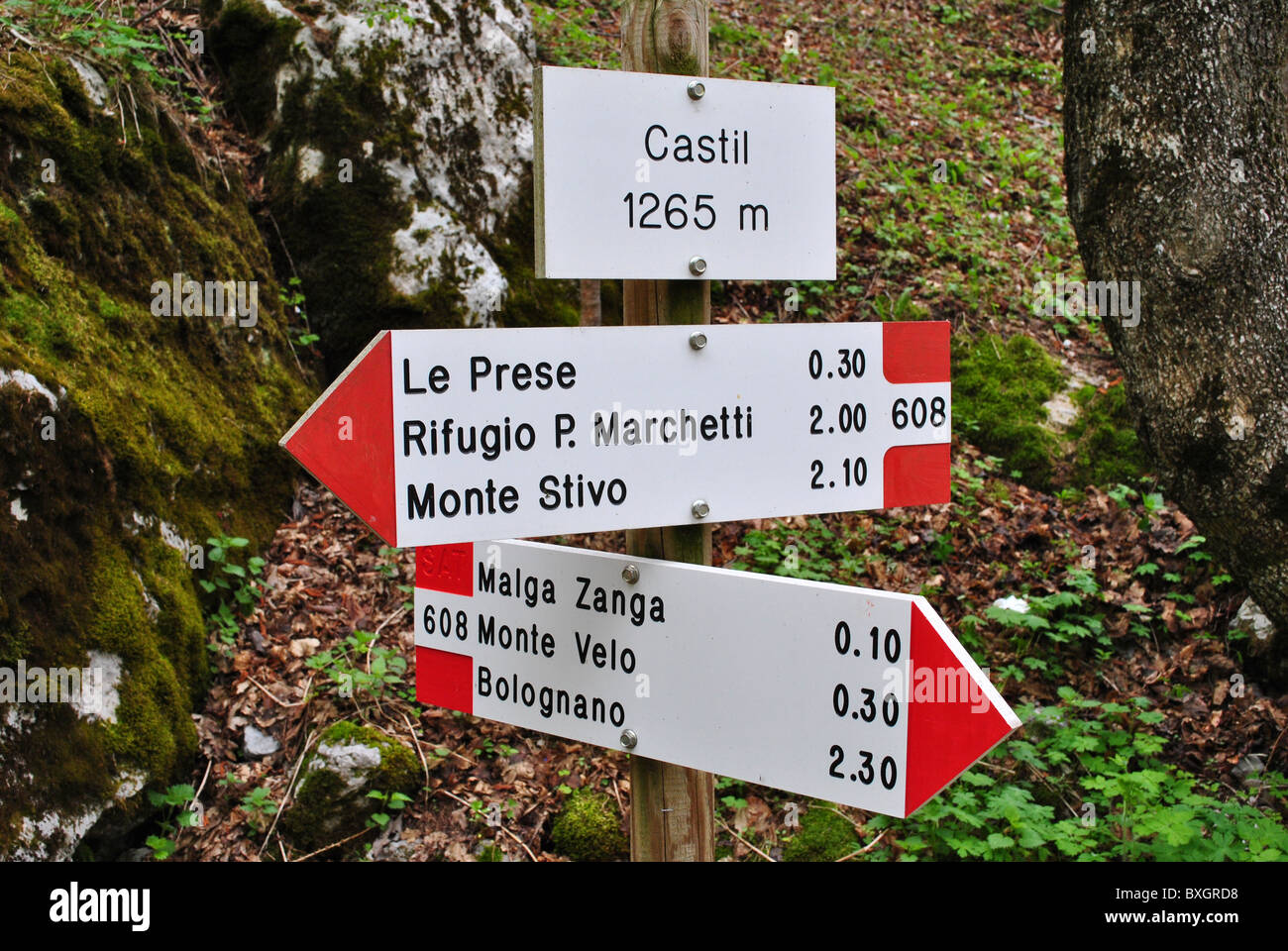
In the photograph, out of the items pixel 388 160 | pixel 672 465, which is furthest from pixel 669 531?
pixel 388 160

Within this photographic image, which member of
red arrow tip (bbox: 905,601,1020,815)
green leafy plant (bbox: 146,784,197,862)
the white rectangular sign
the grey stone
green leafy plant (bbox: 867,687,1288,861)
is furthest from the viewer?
the grey stone

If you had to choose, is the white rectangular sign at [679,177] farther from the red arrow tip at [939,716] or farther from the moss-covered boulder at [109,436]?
the moss-covered boulder at [109,436]

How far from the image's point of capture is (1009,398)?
614 cm

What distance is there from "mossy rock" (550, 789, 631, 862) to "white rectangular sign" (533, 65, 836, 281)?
2.68 m

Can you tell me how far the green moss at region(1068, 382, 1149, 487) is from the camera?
18.9 feet

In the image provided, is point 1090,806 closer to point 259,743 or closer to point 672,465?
point 672,465

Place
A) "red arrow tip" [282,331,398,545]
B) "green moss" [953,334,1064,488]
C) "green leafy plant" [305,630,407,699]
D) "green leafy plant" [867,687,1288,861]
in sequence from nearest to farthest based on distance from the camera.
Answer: "red arrow tip" [282,331,398,545], "green leafy plant" [867,687,1288,861], "green leafy plant" [305,630,407,699], "green moss" [953,334,1064,488]

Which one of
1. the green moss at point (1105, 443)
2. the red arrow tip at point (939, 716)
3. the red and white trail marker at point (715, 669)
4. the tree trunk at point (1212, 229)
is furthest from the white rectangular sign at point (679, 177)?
the green moss at point (1105, 443)

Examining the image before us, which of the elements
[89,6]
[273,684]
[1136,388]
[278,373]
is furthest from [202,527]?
[1136,388]

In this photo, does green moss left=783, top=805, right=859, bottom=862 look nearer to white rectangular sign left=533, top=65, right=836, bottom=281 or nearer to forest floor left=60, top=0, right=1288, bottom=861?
forest floor left=60, top=0, right=1288, bottom=861

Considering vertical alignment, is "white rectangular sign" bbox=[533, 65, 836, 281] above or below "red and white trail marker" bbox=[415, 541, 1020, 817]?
above

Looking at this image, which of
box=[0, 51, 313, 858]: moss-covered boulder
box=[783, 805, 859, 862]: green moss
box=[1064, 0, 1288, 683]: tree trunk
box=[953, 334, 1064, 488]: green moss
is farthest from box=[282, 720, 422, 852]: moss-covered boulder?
box=[953, 334, 1064, 488]: green moss

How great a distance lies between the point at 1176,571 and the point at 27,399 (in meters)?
5.43

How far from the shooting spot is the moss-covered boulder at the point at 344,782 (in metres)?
3.86
